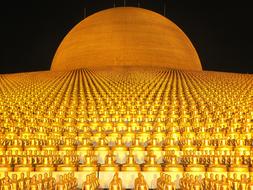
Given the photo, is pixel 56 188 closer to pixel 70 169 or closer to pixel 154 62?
pixel 70 169

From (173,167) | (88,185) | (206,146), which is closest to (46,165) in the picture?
(88,185)

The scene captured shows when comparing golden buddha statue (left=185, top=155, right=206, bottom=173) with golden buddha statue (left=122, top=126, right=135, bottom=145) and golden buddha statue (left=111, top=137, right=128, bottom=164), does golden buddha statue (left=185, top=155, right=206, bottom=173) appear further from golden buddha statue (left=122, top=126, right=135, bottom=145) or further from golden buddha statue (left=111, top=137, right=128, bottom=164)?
golden buddha statue (left=122, top=126, right=135, bottom=145)

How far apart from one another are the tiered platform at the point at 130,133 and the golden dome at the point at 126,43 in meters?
16.1

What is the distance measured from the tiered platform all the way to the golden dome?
16.1m

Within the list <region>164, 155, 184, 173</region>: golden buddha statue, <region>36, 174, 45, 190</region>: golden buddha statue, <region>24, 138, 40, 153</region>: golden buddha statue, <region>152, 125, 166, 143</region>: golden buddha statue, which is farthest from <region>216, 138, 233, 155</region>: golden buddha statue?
<region>36, 174, 45, 190</region>: golden buddha statue

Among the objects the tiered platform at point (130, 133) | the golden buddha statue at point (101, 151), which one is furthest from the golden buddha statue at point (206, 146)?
the golden buddha statue at point (101, 151)

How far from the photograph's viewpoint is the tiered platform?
7535 mm

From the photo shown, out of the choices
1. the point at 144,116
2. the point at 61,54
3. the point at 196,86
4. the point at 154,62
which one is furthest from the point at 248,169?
the point at 61,54

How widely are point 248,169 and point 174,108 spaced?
16.7ft

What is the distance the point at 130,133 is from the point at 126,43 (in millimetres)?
23821

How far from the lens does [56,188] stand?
6.09m

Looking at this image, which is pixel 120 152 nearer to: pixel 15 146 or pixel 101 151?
pixel 101 151

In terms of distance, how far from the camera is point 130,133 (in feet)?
32.0

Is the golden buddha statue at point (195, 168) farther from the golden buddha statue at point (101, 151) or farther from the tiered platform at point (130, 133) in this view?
the golden buddha statue at point (101, 151)
